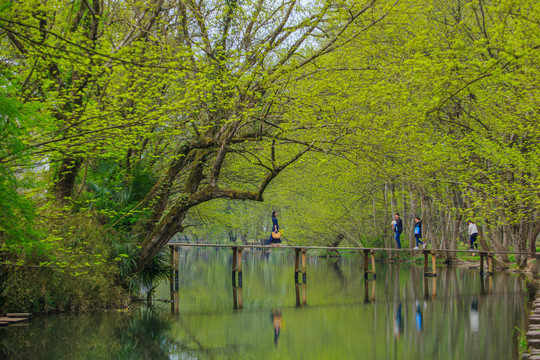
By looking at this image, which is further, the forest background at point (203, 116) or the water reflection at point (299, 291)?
the water reflection at point (299, 291)

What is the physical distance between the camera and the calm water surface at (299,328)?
10.4 meters

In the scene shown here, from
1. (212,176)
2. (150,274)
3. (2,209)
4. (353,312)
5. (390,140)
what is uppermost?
(390,140)

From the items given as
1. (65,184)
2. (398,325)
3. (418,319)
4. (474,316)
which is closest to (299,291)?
(418,319)

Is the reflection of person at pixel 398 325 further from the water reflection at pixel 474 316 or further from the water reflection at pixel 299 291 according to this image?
the water reflection at pixel 299 291

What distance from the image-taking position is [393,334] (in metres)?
12.1

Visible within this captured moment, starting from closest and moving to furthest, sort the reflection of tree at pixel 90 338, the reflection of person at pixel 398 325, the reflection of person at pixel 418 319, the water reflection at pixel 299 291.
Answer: the reflection of tree at pixel 90 338 → the reflection of person at pixel 398 325 → the reflection of person at pixel 418 319 → the water reflection at pixel 299 291

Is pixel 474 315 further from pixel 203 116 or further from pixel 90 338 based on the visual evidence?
pixel 90 338

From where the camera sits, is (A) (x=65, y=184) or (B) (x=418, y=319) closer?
(B) (x=418, y=319)

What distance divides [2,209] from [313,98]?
773cm

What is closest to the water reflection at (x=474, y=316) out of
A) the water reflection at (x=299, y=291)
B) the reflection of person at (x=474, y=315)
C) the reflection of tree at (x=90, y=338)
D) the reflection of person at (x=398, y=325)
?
the reflection of person at (x=474, y=315)

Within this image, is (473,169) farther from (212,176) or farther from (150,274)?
(150,274)

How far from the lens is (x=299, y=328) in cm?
1299

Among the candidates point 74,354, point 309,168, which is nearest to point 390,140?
point 74,354

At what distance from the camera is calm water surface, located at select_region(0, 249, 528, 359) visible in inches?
408
